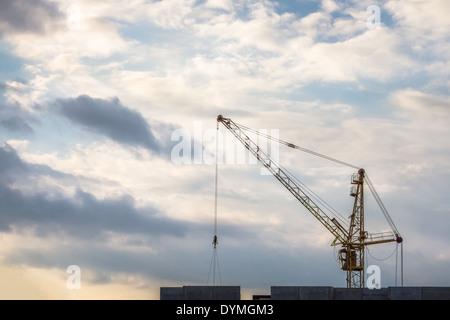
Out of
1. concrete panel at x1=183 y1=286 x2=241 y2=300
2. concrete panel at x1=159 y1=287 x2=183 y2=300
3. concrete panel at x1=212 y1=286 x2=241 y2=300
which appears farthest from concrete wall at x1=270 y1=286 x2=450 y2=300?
concrete panel at x1=159 y1=287 x2=183 y2=300

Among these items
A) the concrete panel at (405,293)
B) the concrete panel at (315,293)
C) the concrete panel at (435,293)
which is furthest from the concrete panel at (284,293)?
the concrete panel at (435,293)

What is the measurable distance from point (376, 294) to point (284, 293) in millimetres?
12221

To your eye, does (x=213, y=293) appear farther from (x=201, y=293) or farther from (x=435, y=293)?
(x=435, y=293)

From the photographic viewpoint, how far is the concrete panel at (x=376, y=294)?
8449 centimetres

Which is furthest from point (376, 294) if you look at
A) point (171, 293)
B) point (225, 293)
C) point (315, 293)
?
point (171, 293)

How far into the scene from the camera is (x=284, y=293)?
275 ft

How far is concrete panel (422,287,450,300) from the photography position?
81.6 metres

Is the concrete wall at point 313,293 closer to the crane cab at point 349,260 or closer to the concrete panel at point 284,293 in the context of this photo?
→ the concrete panel at point 284,293

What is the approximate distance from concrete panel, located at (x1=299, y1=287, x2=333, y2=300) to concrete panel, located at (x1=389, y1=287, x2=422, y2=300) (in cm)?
744

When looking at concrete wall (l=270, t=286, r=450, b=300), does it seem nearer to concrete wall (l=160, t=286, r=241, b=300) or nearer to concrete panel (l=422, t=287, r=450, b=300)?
concrete panel (l=422, t=287, r=450, b=300)

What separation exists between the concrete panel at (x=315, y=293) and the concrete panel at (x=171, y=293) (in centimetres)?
1537
